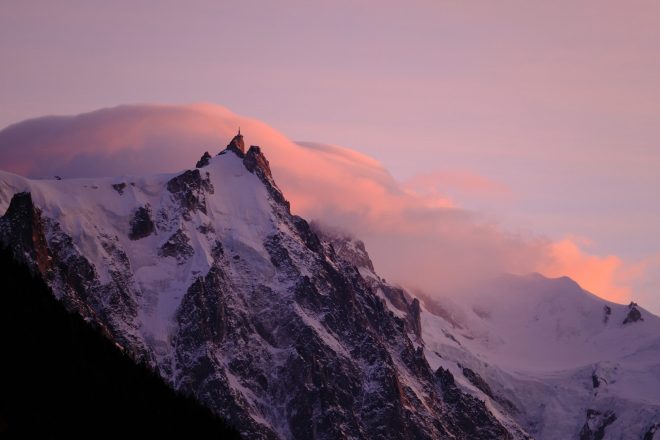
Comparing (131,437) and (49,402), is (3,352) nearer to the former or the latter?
(49,402)

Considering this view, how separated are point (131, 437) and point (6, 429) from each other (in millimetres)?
35783

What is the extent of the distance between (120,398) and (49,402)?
23.8 m

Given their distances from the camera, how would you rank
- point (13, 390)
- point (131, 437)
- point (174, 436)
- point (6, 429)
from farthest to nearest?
point (174, 436)
point (131, 437)
point (13, 390)
point (6, 429)

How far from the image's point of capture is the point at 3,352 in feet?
565

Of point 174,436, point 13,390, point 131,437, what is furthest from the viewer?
point 174,436

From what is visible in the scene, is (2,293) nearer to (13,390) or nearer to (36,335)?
(36,335)

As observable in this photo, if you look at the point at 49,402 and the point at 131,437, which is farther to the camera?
the point at 131,437

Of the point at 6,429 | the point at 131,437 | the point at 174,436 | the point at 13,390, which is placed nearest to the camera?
the point at 6,429

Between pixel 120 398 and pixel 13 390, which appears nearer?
pixel 13 390

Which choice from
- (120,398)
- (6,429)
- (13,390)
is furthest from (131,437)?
(6,429)

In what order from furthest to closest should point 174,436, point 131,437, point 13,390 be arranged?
point 174,436 < point 131,437 < point 13,390

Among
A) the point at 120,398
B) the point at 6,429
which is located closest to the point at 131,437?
the point at 120,398

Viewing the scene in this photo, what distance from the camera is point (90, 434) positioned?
17138cm

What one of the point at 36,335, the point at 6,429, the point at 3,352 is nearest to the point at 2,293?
the point at 36,335
